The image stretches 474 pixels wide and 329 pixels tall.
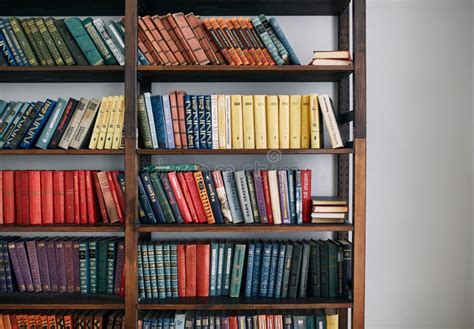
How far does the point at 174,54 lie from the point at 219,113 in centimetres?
32

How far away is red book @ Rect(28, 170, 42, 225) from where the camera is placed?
1.80m

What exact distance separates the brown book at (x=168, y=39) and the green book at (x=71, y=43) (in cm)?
35

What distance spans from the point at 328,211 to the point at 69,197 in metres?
1.15

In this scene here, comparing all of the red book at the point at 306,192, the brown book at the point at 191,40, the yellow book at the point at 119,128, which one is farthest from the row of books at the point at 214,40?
the red book at the point at 306,192

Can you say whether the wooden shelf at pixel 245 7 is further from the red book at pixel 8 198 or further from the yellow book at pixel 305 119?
the red book at pixel 8 198

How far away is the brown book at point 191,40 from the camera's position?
69.1 inches

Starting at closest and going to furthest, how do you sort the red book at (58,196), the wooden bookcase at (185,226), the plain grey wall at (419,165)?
the wooden bookcase at (185,226) → the red book at (58,196) → the plain grey wall at (419,165)

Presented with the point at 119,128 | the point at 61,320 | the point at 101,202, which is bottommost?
the point at 61,320

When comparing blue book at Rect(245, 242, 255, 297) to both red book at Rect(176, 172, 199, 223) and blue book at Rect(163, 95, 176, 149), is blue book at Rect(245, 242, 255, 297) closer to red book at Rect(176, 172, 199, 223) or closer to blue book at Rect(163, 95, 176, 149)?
red book at Rect(176, 172, 199, 223)

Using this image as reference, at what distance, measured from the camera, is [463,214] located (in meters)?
2.14

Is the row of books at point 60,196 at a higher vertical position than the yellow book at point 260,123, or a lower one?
lower

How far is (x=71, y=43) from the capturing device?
179 cm

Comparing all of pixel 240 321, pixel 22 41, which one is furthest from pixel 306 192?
pixel 22 41

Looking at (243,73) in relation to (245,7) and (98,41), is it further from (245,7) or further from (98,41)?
(98,41)
